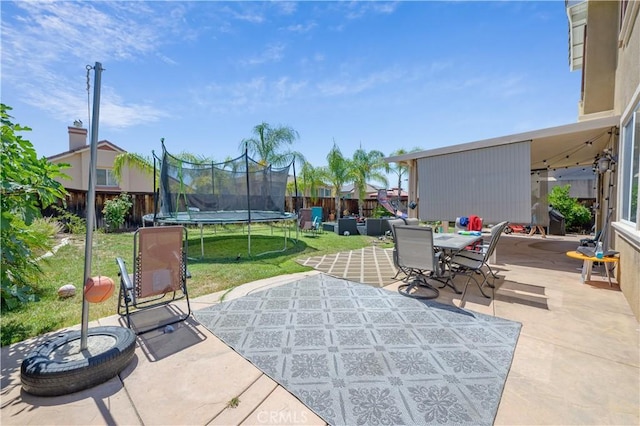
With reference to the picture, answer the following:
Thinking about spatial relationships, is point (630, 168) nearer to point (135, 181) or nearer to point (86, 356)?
point (86, 356)

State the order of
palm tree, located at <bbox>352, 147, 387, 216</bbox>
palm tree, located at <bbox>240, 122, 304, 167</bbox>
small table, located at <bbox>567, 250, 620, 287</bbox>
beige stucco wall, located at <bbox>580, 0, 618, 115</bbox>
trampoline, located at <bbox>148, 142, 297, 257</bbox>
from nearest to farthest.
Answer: small table, located at <bbox>567, 250, 620, 287</bbox> < beige stucco wall, located at <bbox>580, 0, 618, 115</bbox> < trampoline, located at <bbox>148, 142, 297, 257</bbox> < palm tree, located at <bbox>240, 122, 304, 167</bbox> < palm tree, located at <bbox>352, 147, 387, 216</bbox>

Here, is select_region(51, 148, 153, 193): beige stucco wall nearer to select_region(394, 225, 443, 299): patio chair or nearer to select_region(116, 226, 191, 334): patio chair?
select_region(116, 226, 191, 334): patio chair

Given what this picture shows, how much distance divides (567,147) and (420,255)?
7.17 metres

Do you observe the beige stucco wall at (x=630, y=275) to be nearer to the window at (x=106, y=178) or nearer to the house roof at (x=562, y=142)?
the house roof at (x=562, y=142)

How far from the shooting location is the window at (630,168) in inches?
146

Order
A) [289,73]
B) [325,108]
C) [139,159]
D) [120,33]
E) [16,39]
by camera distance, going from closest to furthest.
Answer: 1. [16,39]
2. [120,33]
3. [289,73]
4. [325,108]
5. [139,159]

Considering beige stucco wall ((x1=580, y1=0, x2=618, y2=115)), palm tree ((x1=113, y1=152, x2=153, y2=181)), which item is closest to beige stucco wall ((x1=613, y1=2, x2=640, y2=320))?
beige stucco wall ((x1=580, y1=0, x2=618, y2=115))

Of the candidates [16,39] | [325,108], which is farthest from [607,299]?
[325,108]

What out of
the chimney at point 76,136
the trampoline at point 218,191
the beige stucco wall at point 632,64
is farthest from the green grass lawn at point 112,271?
the chimney at point 76,136

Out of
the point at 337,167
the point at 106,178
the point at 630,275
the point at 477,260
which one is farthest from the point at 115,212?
the point at 630,275

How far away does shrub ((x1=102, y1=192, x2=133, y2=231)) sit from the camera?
10.9 meters

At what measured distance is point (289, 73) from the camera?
8969mm

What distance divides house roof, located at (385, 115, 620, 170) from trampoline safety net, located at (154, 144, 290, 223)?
432cm

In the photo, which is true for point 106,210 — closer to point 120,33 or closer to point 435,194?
point 120,33
